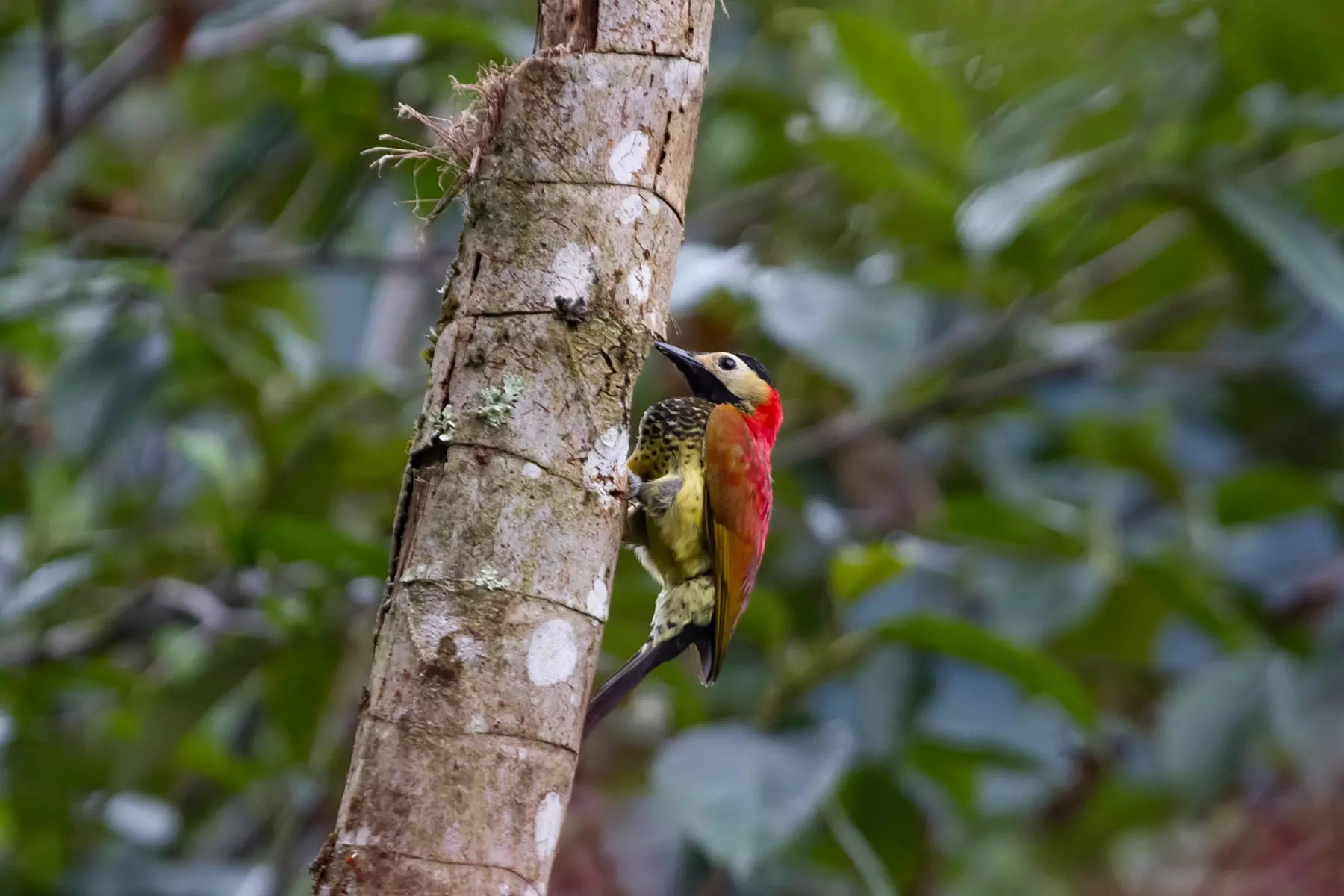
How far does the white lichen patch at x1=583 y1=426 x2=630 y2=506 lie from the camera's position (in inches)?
65.6

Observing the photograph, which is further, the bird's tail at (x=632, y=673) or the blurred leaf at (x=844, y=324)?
the blurred leaf at (x=844, y=324)

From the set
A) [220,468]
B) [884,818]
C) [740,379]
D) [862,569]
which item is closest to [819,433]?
[740,379]

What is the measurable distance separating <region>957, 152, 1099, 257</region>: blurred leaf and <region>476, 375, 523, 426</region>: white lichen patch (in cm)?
170

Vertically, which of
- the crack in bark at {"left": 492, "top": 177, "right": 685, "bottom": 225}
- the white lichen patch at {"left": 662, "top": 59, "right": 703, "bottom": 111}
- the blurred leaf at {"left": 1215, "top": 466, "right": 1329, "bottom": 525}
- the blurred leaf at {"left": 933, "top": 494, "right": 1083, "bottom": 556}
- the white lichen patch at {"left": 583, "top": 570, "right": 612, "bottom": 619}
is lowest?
the white lichen patch at {"left": 583, "top": 570, "right": 612, "bottom": 619}

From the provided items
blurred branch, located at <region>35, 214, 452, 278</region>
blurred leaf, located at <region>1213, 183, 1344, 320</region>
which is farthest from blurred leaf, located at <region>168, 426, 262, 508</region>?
blurred leaf, located at <region>1213, 183, 1344, 320</region>

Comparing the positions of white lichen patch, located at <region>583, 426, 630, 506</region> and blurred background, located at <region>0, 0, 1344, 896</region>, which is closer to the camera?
white lichen patch, located at <region>583, 426, 630, 506</region>

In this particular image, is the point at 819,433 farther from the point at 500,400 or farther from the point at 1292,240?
the point at 500,400

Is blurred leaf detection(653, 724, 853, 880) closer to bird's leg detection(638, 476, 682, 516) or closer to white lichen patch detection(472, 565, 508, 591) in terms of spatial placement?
bird's leg detection(638, 476, 682, 516)

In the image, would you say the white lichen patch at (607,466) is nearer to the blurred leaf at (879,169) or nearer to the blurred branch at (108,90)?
the blurred leaf at (879,169)

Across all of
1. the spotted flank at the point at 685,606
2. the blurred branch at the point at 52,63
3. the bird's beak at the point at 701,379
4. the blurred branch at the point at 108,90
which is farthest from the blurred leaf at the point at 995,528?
the blurred branch at the point at 52,63

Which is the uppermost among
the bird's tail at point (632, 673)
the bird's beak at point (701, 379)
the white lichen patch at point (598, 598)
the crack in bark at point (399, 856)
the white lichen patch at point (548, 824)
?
the bird's beak at point (701, 379)

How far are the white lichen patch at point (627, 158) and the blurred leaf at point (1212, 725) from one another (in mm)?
2668

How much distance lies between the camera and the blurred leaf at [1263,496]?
12.1 feet

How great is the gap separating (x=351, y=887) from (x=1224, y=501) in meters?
3.07
